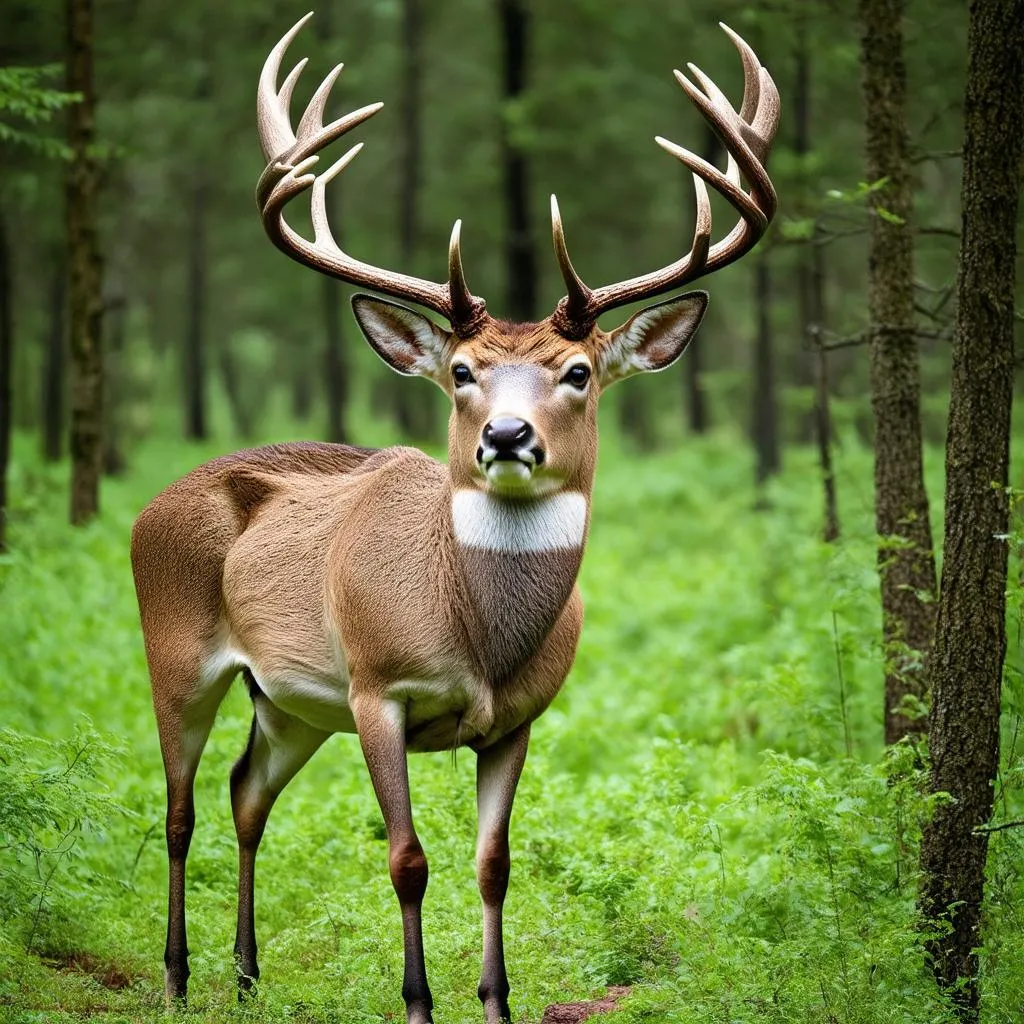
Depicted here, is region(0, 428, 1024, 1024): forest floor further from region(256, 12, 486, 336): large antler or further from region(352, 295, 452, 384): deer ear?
region(256, 12, 486, 336): large antler

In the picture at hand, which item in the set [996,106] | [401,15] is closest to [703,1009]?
[996,106]

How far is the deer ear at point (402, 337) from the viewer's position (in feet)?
19.2

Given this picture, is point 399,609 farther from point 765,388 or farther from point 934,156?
point 765,388

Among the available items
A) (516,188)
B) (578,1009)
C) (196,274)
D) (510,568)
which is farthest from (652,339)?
(196,274)

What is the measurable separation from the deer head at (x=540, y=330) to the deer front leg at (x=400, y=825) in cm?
98

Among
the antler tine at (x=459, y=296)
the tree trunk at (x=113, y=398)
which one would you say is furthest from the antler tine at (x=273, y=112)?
the tree trunk at (x=113, y=398)

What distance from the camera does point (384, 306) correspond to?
5.88 metres

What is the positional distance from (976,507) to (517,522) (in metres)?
1.73

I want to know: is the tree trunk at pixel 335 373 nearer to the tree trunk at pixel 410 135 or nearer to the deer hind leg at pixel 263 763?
the tree trunk at pixel 410 135

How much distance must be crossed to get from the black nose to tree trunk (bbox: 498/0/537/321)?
59.8 feet

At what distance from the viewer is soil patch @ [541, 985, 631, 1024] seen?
213 inches

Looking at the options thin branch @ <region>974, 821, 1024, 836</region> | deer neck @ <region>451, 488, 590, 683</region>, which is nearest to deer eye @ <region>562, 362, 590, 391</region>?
deer neck @ <region>451, 488, 590, 683</region>

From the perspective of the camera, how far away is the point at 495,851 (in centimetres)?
562

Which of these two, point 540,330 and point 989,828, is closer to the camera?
point 989,828
